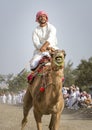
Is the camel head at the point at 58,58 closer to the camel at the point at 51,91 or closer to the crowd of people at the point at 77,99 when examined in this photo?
the camel at the point at 51,91

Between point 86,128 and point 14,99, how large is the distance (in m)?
46.1

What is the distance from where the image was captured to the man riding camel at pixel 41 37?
412 inches

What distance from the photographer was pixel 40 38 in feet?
35.3

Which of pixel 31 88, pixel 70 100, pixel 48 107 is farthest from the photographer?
pixel 70 100

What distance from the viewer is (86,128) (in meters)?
15.1

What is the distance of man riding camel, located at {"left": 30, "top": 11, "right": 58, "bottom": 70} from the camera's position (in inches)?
412

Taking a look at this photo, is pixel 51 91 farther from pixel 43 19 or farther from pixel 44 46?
pixel 43 19

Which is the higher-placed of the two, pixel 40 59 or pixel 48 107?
pixel 40 59

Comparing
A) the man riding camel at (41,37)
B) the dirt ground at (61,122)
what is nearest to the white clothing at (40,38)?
the man riding camel at (41,37)

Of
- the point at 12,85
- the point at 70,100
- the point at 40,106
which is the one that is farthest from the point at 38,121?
the point at 12,85

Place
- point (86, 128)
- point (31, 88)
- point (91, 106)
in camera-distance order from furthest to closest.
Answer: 1. point (91, 106)
2. point (86, 128)
3. point (31, 88)

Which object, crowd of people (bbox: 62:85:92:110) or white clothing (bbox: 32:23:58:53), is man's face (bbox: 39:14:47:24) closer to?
white clothing (bbox: 32:23:58:53)

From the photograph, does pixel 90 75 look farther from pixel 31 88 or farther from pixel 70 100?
pixel 31 88

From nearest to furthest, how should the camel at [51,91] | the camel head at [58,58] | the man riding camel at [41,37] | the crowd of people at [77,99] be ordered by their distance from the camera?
the camel head at [58,58] < the camel at [51,91] < the man riding camel at [41,37] < the crowd of people at [77,99]
